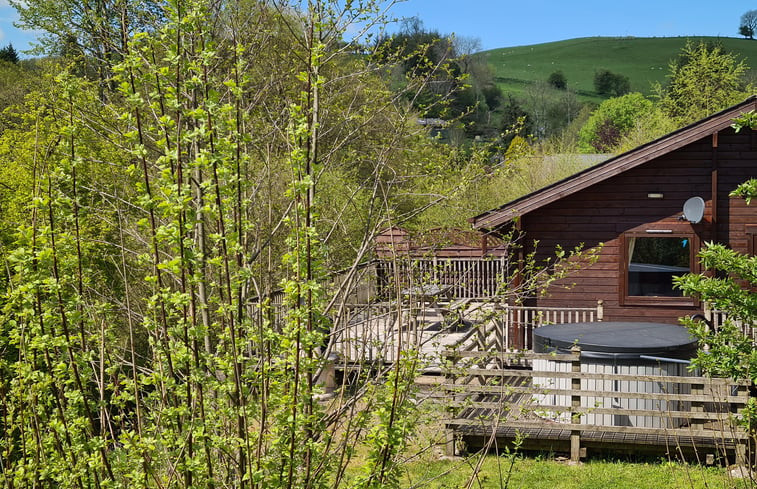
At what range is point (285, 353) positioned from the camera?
3.52 m

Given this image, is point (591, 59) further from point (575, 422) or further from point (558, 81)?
point (575, 422)

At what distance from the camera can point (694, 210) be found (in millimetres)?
15211

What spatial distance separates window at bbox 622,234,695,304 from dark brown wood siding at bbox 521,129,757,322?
0.17m

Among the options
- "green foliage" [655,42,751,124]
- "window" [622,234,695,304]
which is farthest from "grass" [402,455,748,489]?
"green foliage" [655,42,751,124]

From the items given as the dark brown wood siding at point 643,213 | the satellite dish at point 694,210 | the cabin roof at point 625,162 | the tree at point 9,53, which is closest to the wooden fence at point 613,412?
the cabin roof at point 625,162

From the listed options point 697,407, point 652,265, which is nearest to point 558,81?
point 652,265

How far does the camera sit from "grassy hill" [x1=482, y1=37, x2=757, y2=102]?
122m

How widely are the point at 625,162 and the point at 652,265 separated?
2.24m

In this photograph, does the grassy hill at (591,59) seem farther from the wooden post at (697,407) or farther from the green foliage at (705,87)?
the wooden post at (697,407)

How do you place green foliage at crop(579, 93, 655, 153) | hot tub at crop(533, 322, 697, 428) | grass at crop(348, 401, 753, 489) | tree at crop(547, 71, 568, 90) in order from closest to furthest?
grass at crop(348, 401, 753, 489), hot tub at crop(533, 322, 697, 428), green foliage at crop(579, 93, 655, 153), tree at crop(547, 71, 568, 90)

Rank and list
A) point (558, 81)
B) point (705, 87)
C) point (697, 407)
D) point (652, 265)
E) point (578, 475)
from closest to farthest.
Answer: point (578, 475), point (697, 407), point (652, 265), point (705, 87), point (558, 81)

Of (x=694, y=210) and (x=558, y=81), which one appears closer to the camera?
(x=694, y=210)

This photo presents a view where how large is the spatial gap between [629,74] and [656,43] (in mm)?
22731

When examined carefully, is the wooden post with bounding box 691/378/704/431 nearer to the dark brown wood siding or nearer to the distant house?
the distant house
